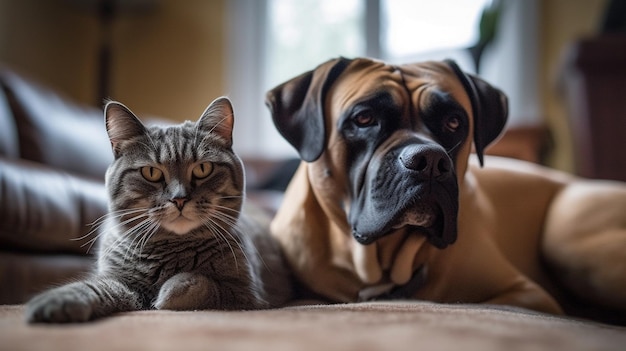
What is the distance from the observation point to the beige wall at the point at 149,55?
3699mm

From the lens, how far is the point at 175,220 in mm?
1044

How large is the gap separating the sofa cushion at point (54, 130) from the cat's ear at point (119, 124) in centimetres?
93

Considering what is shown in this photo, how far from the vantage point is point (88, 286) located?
3.05ft

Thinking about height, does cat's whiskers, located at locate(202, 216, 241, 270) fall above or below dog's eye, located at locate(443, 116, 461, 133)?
below

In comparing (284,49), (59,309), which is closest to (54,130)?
(59,309)

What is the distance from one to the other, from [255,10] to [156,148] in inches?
108

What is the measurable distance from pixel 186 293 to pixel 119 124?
1.16ft

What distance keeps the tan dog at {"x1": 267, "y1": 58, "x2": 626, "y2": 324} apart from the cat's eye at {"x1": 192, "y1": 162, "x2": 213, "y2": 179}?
29cm

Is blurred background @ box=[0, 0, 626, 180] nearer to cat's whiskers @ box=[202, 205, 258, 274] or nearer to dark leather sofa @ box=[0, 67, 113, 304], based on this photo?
dark leather sofa @ box=[0, 67, 113, 304]

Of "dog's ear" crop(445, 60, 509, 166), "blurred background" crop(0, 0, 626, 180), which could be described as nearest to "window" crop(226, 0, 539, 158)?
"blurred background" crop(0, 0, 626, 180)

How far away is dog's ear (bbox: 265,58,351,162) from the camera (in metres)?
1.33

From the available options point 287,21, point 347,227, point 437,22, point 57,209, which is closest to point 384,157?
point 347,227

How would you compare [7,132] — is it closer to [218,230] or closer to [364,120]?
[218,230]

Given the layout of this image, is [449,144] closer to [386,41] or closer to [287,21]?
[386,41]
